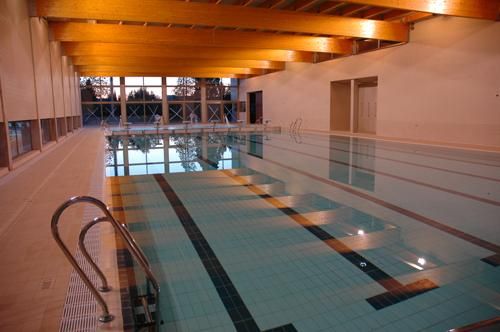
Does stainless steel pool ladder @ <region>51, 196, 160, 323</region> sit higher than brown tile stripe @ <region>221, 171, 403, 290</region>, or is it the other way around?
stainless steel pool ladder @ <region>51, 196, 160, 323</region>

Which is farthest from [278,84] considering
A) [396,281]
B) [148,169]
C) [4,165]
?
[396,281]

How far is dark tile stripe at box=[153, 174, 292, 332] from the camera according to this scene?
Answer: 6.86ft

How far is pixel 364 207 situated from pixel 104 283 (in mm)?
3019

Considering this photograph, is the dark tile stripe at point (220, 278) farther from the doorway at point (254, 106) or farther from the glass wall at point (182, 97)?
the glass wall at point (182, 97)

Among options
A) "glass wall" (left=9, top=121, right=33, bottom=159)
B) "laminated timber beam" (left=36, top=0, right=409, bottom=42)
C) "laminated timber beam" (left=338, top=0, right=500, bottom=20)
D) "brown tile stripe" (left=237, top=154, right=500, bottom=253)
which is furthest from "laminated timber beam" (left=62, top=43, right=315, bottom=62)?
"brown tile stripe" (left=237, top=154, right=500, bottom=253)

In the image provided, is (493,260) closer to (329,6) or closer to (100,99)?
(329,6)

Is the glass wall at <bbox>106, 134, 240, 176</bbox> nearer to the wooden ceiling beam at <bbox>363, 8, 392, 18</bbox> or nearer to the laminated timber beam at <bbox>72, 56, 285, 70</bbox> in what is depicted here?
the laminated timber beam at <bbox>72, 56, 285, 70</bbox>

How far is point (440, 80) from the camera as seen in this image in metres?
9.68

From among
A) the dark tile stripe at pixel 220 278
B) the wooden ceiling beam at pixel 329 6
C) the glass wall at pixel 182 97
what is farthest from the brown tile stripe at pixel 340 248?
the glass wall at pixel 182 97

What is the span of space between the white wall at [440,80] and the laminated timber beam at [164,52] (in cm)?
256

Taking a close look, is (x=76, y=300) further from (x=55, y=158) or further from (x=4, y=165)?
(x=55, y=158)

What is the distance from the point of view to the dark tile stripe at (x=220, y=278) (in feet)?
6.86

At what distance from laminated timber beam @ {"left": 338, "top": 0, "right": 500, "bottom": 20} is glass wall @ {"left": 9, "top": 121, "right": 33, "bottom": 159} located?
22.6ft

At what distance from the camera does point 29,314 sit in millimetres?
1742
